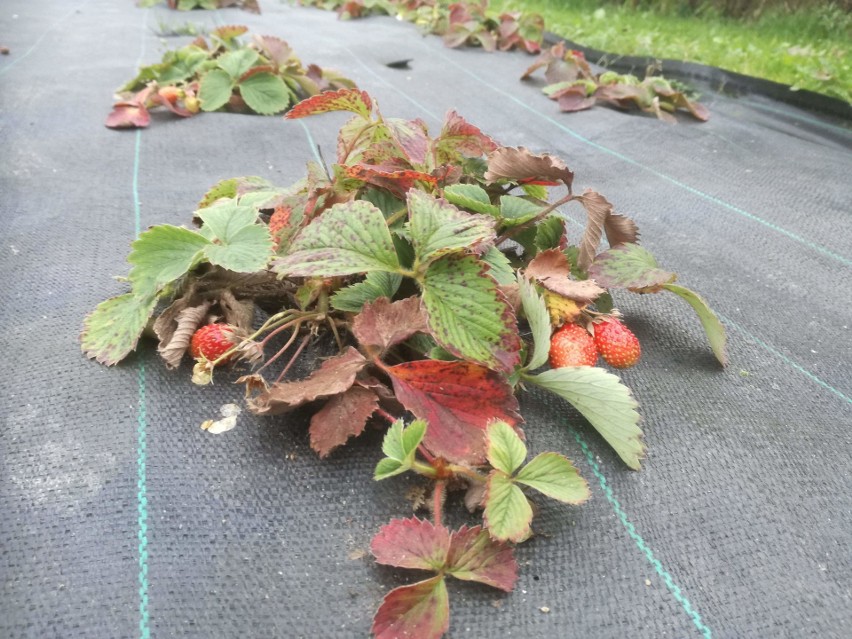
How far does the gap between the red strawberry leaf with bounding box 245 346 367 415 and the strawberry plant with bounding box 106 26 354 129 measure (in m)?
1.38

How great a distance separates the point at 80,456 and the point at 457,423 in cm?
46

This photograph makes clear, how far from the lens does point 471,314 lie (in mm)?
748

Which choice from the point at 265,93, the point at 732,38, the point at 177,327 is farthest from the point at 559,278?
the point at 732,38

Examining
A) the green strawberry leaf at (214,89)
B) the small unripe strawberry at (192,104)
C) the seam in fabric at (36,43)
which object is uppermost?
the green strawberry leaf at (214,89)

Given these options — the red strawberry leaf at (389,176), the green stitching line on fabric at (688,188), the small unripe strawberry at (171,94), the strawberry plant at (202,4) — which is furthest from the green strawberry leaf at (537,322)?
the strawberry plant at (202,4)

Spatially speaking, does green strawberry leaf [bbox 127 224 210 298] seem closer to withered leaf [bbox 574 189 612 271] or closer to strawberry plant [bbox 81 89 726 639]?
strawberry plant [bbox 81 89 726 639]

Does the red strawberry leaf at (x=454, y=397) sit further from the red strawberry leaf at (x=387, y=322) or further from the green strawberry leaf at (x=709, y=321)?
the green strawberry leaf at (x=709, y=321)

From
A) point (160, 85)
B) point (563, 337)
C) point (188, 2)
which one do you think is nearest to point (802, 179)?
point (563, 337)

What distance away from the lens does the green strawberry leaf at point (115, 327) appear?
0.88 metres

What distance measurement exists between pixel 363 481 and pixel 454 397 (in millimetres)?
151

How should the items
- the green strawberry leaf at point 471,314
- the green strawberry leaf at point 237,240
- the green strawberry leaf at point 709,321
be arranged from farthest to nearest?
the green strawberry leaf at point 709,321 < the green strawberry leaf at point 237,240 < the green strawberry leaf at point 471,314

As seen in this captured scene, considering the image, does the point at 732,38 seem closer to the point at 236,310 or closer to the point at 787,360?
the point at 787,360

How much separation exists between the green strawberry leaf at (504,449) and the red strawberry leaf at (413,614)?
0.13 meters

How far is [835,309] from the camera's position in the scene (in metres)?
1.19
